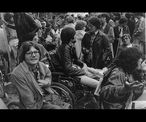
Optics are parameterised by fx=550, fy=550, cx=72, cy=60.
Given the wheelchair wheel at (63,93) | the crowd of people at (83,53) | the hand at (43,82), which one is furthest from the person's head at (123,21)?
the hand at (43,82)

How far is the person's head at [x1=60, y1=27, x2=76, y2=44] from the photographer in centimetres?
974

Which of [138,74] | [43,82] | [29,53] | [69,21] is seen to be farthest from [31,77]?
[138,74]

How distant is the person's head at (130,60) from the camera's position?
9.78 m

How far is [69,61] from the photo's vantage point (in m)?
9.81

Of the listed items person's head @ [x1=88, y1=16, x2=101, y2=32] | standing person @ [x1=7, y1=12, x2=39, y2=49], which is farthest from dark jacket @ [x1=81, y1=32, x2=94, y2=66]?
standing person @ [x1=7, y1=12, x2=39, y2=49]

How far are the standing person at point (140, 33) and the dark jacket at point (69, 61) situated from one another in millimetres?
1086

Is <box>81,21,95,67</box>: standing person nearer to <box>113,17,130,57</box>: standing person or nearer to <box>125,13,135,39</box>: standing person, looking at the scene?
<box>113,17,130,57</box>: standing person

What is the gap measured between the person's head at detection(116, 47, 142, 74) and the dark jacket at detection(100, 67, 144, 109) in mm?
115

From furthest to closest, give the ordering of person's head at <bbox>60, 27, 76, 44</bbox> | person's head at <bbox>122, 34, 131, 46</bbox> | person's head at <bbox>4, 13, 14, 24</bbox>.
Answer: person's head at <bbox>122, 34, 131, 46</bbox>, person's head at <bbox>60, 27, 76, 44</bbox>, person's head at <bbox>4, 13, 14, 24</bbox>

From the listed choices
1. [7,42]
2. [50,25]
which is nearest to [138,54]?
[50,25]

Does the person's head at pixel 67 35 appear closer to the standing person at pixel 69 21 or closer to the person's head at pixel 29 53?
the standing person at pixel 69 21

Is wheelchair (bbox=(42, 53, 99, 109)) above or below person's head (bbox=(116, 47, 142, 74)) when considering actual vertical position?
below

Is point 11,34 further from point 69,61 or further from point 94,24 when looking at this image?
point 94,24

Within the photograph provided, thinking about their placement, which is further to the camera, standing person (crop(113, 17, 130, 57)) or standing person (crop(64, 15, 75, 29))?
standing person (crop(113, 17, 130, 57))
